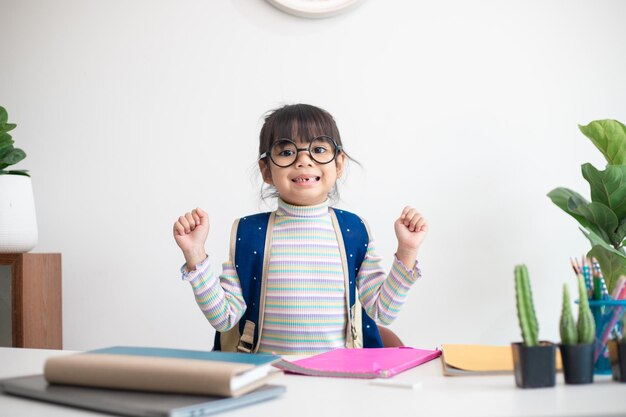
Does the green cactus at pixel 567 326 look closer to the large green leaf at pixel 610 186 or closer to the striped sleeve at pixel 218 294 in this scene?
the striped sleeve at pixel 218 294

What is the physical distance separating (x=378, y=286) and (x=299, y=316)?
0.66ft

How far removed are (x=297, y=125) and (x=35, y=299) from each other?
46.8 inches

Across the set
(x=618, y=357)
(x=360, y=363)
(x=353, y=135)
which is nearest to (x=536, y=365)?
(x=618, y=357)

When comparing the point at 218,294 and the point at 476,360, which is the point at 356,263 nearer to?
the point at 218,294

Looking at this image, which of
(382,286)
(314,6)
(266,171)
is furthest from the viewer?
(314,6)

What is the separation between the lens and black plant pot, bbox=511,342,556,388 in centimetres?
83

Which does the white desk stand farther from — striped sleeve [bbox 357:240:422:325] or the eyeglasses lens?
the eyeglasses lens

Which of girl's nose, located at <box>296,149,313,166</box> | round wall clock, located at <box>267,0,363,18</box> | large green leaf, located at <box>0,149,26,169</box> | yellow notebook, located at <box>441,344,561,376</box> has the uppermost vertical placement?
round wall clock, located at <box>267,0,363,18</box>

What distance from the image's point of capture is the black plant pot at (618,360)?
2.86 feet

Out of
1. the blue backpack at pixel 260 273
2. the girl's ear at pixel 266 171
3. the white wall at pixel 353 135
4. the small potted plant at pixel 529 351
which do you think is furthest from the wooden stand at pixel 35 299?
the small potted plant at pixel 529 351

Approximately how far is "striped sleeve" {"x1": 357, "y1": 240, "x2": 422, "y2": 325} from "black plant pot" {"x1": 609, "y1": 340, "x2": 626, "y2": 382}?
0.57 metres

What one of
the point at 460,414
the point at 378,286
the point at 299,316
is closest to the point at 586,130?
the point at 378,286

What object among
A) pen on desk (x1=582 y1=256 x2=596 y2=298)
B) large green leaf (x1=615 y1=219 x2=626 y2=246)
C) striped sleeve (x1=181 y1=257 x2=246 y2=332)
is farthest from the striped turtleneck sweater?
large green leaf (x1=615 y1=219 x2=626 y2=246)

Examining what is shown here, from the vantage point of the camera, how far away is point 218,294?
1.45 metres
